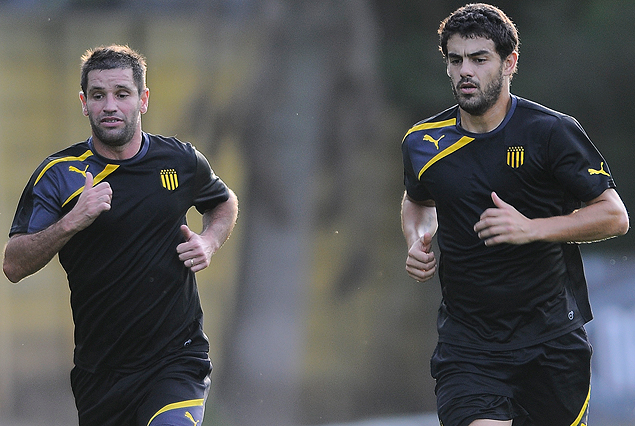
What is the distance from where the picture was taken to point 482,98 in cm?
371

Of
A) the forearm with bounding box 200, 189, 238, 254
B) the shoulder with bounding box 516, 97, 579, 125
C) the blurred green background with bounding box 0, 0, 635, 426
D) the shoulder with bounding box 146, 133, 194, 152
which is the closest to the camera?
the shoulder with bounding box 516, 97, 579, 125

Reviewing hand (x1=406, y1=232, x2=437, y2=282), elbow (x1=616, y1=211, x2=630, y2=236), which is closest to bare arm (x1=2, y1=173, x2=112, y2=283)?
hand (x1=406, y1=232, x2=437, y2=282)

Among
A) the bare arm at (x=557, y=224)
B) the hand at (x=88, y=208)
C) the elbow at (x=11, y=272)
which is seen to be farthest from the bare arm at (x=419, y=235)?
the elbow at (x=11, y=272)

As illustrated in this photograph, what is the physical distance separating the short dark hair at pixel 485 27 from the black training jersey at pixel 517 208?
0.77ft

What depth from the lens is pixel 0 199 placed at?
5.80 metres

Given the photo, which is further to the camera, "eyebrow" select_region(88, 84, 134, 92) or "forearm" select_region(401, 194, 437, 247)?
"forearm" select_region(401, 194, 437, 247)

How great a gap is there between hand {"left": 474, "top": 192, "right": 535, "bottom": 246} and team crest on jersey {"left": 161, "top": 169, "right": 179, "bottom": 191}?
1.29m

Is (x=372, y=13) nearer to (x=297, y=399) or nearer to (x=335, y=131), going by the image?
(x=335, y=131)

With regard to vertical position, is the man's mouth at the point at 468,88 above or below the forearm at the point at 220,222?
above

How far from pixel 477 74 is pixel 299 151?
8.67 feet

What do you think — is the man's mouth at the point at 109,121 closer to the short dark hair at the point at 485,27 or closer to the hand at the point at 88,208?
the hand at the point at 88,208

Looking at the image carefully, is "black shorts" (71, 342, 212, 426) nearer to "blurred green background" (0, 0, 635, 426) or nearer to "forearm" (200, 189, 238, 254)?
"forearm" (200, 189, 238, 254)

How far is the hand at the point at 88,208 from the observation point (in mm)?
3527

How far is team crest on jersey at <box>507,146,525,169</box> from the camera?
3703 millimetres
